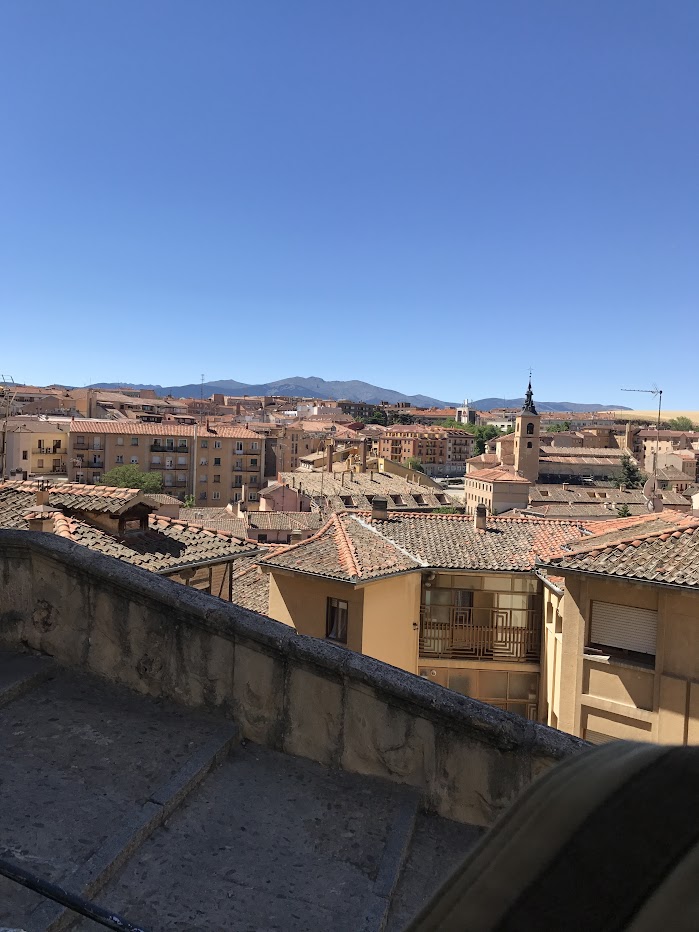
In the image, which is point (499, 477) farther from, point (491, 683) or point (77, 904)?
point (77, 904)

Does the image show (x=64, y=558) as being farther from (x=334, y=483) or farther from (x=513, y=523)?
(x=334, y=483)

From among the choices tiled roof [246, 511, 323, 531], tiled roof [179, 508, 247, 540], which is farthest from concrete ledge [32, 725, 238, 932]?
tiled roof [246, 511, 323, 531]

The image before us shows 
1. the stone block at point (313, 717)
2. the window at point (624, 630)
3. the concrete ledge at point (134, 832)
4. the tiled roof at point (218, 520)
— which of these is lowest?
the tiled roof at point (218, 520)

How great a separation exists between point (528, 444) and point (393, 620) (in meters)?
79.0

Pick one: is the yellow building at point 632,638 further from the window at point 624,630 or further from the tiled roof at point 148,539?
the tiled roof at point 148,539

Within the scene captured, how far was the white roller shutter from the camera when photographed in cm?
1220

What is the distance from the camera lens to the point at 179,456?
72.9m

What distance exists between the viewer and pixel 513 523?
19344 millimetres

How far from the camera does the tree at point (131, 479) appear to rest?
6450 centimetres

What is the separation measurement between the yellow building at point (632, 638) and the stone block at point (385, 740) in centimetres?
885

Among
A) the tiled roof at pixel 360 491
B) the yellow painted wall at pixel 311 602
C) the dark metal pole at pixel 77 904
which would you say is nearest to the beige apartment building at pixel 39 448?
the tiled roof at pixel 360 491

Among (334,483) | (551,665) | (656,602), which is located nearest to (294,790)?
(656,602)

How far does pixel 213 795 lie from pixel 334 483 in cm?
5811

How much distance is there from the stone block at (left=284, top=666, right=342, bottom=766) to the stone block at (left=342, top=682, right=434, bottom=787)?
0.06m
